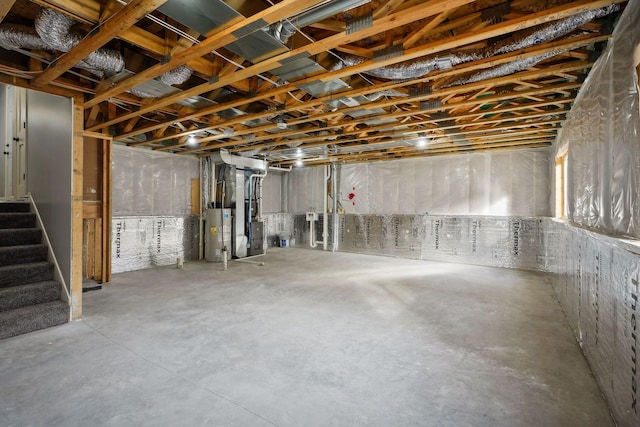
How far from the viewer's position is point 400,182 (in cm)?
761

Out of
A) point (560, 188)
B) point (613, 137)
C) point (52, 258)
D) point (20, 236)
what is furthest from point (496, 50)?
point (20, 236)

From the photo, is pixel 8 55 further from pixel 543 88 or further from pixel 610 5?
pixel 543 88

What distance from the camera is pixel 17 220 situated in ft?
11.9

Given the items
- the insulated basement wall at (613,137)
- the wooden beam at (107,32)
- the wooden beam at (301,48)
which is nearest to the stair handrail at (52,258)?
the wooden beam at (301,48)

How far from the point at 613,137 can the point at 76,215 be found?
4.79m

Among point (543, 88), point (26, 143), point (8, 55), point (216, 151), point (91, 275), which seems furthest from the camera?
point (216, 151)

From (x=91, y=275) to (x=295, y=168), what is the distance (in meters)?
5.87

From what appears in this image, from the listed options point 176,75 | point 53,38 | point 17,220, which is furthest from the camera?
point 17,220

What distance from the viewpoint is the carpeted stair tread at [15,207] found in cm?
372

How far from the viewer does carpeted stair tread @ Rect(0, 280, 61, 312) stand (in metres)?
2.95

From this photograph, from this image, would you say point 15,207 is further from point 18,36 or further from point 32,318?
point 18,36

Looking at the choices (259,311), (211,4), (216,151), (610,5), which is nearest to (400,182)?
(216,151)

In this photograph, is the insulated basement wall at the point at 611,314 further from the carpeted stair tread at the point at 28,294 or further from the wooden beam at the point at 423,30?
the carpeted stair tread at the point at 28,294

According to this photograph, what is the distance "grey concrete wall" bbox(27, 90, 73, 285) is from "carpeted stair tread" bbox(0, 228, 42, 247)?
0.49 ft
